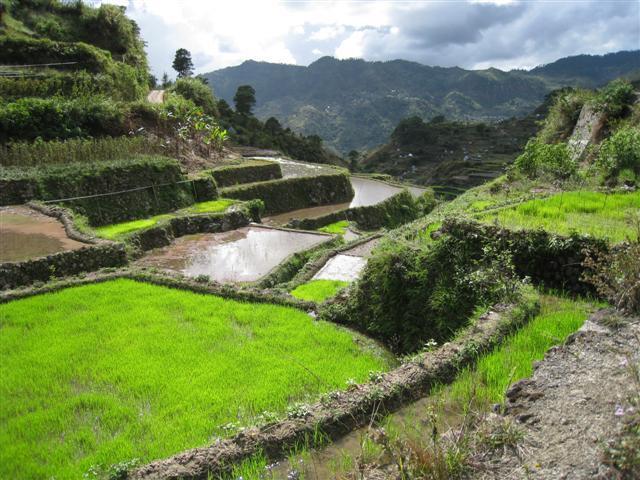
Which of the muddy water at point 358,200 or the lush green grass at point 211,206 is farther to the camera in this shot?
the muddy water at point 358,200

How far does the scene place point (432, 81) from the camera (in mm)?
175875

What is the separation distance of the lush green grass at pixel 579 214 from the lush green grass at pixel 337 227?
11.7 m

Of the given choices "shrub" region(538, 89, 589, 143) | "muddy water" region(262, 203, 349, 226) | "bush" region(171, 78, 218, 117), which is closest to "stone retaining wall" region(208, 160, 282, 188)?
"muddy water" region(262, 203, 349, 226)

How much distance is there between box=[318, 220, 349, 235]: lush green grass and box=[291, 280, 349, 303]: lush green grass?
31.1 ft

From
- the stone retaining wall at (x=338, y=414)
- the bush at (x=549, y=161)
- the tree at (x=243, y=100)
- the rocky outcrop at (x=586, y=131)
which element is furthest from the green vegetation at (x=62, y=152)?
the tree at (x=243, y=100)

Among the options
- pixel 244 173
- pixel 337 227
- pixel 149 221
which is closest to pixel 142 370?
pixel 149 221

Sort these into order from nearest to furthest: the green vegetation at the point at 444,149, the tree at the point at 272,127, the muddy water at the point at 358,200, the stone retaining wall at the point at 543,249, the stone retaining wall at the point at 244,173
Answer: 1. the stone retaining wall at the point at 543,249
2. the muddy water at the point at 358,200
3. the stone retaining wall at the point at 244,173
4. the tree at the point at 272,127
5. the green vegetation at the point at 444,149

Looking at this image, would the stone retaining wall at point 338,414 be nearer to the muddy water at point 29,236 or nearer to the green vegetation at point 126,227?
the muddy water at point 29,236

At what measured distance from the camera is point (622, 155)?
37.4 feet

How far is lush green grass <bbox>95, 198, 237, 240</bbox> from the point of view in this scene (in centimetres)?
1480

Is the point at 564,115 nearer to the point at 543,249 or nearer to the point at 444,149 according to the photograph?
the point at 543,249

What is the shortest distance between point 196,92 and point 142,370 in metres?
35.8

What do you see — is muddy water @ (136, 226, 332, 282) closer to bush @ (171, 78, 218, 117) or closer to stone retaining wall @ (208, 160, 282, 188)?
stone retaining wall @ (208, 160, 282, 188)

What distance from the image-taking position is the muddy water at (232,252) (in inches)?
502
